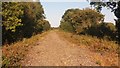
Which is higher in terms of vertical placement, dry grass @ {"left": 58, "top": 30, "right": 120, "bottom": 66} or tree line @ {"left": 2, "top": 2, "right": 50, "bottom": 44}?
dry grass @ {"left": 58, "top": 30, "right": 120, "bottom": 66}

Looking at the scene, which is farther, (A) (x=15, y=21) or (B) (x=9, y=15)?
(A) (x=15, y=21)

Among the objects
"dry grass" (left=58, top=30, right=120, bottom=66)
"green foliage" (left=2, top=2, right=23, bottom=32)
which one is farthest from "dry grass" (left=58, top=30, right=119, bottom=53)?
"green foliage" (left=2, top=2, right=23, bottom=32)

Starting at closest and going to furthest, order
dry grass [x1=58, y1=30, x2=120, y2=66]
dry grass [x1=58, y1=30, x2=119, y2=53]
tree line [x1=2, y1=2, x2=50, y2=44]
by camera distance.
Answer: dry grass [x1=58, y1=30, x2=120, y2=66] < dry grass [x1=58, y1=30, x2=119, y2=53] < tree line [x1=2, y1=2, x2=50, y2=44]

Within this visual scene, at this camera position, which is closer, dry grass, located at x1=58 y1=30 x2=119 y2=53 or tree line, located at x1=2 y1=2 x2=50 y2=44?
dry grass, located at x1=58 y1=30 x2=119 y2=53

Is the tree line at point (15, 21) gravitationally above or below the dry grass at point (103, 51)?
below

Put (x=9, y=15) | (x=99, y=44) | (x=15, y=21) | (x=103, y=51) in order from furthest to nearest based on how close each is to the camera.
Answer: (x=15, y=21)
(x=9, y=15)
(x=99, y=44)
(x=103, y=51)

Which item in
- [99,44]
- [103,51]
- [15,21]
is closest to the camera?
[103,51]

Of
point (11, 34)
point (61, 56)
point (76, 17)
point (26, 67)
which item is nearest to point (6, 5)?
point (11, 34)

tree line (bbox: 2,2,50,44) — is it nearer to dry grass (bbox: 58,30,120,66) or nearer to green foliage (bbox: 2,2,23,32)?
green foliage (bbox: 2,2,23,32)

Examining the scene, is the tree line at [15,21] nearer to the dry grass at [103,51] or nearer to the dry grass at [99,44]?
the dry grass at [99,44]

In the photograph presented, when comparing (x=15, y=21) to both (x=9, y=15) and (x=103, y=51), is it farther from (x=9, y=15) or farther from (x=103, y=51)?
(x=103, y=51)

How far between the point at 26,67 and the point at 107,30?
34.3 meters

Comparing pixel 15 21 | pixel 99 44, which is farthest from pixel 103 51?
pixel 15 21

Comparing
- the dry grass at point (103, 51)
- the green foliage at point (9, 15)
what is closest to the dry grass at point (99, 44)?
the dry grass at point (103, 51)
